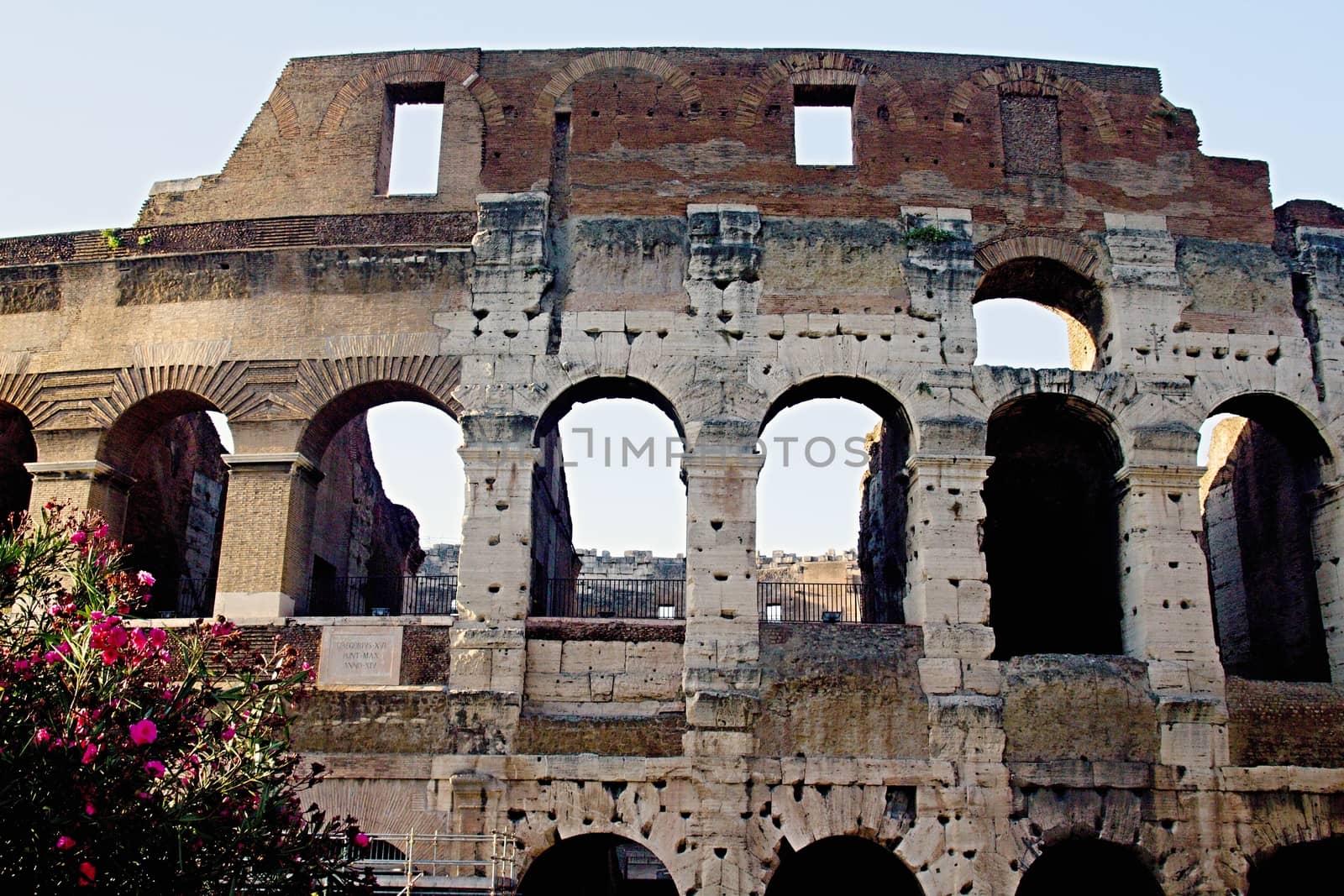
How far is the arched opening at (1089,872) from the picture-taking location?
12.6m

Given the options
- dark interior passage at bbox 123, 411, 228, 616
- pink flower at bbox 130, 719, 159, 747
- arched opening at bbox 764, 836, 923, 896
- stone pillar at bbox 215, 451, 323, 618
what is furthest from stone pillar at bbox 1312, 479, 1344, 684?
dark interior passage at bbox 123, 411, 228, 616

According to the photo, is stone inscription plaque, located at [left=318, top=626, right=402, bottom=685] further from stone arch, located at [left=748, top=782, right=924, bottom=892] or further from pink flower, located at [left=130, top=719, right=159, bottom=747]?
pink flower, located at [left=130, top=719, right=159, bottom=747]

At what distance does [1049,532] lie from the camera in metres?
16.0

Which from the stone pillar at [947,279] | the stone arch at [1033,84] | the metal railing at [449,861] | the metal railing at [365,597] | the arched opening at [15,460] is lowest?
the metal railing at [449,861]

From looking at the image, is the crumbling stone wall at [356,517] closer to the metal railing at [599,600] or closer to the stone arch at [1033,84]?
the metal railing at [599,600]

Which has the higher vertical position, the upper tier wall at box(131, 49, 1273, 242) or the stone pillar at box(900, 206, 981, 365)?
the upper tier wall at box(131, 49, 1273, 242)

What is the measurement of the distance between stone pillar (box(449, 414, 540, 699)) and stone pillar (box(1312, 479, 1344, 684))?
8.32 metres

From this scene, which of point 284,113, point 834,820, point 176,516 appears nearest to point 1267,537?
point 834,820

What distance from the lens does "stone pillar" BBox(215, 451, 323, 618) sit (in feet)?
43.6

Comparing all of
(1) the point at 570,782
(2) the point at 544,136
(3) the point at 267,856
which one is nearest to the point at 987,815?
(1) the point at 570,782

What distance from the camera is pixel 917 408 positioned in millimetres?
13617

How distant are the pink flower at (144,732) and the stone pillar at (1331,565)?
11.5 m

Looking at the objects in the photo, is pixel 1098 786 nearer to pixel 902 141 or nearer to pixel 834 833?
pixel 834 833

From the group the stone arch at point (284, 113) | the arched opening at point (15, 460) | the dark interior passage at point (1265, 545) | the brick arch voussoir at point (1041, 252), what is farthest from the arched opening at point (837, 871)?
the stone arch at point (284, 113)
